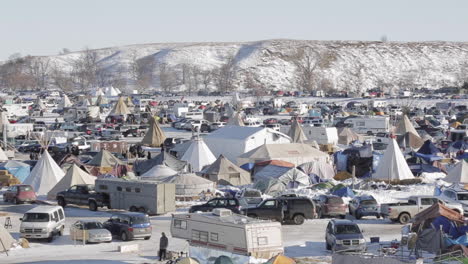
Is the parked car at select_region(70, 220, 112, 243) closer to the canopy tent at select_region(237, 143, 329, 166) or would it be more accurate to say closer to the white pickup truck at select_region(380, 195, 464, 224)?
the white pickup truck at select_region(380, 195, 464, 224)

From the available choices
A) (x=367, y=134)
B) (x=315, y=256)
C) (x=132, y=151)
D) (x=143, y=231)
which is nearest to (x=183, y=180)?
(x=143, y=231)

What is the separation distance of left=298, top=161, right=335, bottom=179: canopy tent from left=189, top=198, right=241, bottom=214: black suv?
8583 millimetres

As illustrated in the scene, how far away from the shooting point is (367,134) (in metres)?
56.8

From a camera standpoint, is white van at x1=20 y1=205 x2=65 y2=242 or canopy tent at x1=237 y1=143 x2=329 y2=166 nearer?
white van at x1=20 y1=205 x2=65 y2=242

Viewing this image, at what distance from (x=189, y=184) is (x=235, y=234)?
1173 centimetres

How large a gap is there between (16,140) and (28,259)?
109ft

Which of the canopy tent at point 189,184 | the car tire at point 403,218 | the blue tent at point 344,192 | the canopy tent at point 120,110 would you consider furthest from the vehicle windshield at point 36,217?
the canopy tent at point 120,110

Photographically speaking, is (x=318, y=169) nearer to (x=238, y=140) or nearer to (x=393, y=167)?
(x=393, y=167)

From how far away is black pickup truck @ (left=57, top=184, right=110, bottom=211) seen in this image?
2767 centimetres

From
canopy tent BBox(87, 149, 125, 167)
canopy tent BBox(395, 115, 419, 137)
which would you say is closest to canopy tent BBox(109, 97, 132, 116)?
canopy tent BBox(395, 115, 419, 137)

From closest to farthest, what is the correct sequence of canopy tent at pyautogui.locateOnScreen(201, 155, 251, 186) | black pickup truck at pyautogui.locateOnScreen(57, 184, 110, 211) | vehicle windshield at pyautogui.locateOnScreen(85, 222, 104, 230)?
vehicle windshield at pyautogui.locateOnScreen(85, 222, 104, 230) < black pickup truck at pyautogui.locateOnScreen(57, 184, 110, 211) < canopy tent at pyautogui.locateOnScreen(201, 155, 251, 186)

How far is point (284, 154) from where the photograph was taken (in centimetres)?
3575

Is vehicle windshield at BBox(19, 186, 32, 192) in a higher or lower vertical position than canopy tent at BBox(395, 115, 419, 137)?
lower

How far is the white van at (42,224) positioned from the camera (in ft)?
72.5
